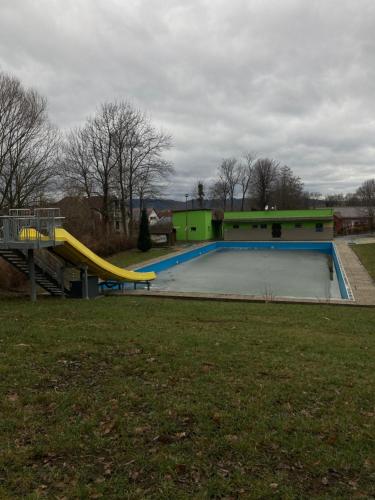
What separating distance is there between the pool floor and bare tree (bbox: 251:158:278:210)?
125 feet

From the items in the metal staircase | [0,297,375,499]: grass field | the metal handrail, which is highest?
the metal handrail

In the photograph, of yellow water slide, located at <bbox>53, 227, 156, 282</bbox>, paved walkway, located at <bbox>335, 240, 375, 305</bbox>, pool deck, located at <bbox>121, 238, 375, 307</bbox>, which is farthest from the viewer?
paved walkway, located at <bbox>335, 240, 375, 305</bbox>

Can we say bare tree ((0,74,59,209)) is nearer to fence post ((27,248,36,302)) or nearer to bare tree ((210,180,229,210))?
fence post ((27,248,36,302))

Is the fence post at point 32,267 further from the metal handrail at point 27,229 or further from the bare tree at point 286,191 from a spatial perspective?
the bare tree at point 286,191

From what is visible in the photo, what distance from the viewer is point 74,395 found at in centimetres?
384

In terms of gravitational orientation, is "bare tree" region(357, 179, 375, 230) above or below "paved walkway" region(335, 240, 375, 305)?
above

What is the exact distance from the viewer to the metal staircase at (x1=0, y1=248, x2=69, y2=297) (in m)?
10.3

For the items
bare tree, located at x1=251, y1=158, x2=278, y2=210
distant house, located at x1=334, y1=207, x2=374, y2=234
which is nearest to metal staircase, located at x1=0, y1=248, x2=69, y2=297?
distant house, located at x1=334, y1=207, x2=374, y2=234

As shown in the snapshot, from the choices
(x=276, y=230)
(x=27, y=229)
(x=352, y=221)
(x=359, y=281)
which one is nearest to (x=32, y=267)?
(x=27, y=229)

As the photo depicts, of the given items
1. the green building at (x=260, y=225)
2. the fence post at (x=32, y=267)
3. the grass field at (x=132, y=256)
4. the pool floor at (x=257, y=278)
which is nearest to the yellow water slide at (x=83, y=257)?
the fence post at (x=32, y=267)

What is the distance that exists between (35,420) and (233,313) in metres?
5.98

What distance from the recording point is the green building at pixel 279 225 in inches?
1406

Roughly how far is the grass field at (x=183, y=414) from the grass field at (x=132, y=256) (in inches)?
589

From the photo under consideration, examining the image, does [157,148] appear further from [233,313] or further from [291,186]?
[291,186]
